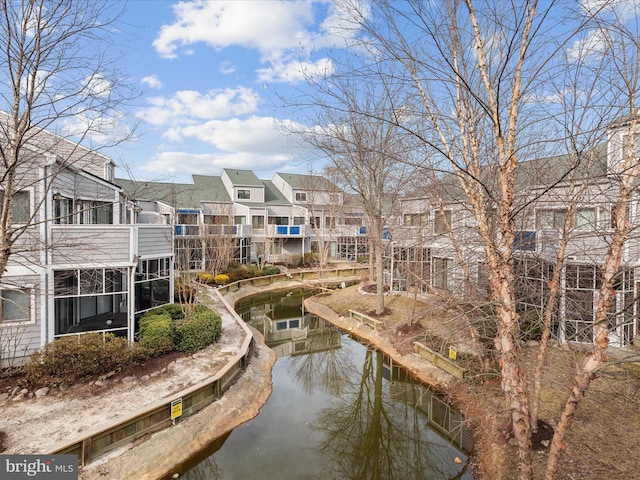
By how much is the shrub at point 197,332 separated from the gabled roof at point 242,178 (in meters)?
23.1

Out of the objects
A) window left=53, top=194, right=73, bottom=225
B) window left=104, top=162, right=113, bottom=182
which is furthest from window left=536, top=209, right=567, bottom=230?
window left=104, top=162, right=113, bottom=182

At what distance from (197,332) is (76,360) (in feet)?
11.4

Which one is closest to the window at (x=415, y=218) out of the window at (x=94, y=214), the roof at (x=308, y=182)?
the window at (x=94, y=214)

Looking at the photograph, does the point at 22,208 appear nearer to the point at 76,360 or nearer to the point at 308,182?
the point at 76,360

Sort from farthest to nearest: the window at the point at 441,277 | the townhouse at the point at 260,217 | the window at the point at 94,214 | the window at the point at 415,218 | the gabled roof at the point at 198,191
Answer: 1. the gabled roof at the point at 198,191
2. the townhouse at the point at 260,217
3. the window at the point at 94,214
4. the window at the point at 441,277
5. the window at the point at 415,218

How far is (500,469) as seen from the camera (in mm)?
6625

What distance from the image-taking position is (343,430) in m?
9.08

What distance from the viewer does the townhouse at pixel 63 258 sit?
902cm

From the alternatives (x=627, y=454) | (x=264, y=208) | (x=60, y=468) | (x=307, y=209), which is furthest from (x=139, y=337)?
(x=307, y=209)

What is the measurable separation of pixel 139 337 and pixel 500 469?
10094mm

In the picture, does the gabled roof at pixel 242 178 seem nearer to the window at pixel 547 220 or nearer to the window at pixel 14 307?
the window at pixel 14 307

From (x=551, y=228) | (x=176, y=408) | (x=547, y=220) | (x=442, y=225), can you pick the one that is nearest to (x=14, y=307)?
(x=176, y=408)

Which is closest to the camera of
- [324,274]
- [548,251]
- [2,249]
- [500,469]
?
[2,249]

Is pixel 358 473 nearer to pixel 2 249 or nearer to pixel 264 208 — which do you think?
pixel 2 249
